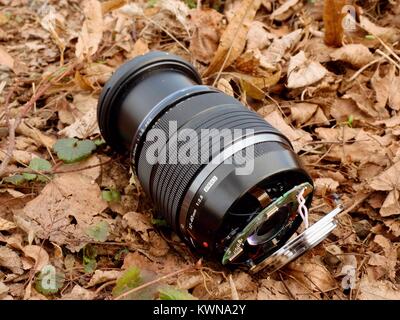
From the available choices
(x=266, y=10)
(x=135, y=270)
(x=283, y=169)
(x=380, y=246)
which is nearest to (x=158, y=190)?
(x=135, y=270)

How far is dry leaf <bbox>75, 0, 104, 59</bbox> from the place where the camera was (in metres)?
3.38

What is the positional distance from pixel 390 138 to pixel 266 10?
1.33m

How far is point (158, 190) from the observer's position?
2385 mm

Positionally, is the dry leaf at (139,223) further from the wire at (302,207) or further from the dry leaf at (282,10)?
the dry leaf at (282,10)

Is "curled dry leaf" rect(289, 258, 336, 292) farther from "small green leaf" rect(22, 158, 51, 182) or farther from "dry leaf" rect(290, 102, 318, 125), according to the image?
"small green leaf" rect(22, 158, 51, 182)

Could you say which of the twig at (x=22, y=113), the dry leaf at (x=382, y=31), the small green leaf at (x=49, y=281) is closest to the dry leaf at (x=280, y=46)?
the dry leaf at (x=382, y=31)

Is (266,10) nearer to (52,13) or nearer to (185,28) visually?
(185,28)

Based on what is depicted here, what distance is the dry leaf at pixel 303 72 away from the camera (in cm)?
316

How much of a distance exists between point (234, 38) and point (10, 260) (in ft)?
5.45

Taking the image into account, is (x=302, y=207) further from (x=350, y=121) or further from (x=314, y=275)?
(x=350, y=121)

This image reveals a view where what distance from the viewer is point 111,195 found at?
2.70 meters

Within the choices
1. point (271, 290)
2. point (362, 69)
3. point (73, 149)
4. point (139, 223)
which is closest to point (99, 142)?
point (73, 149)
